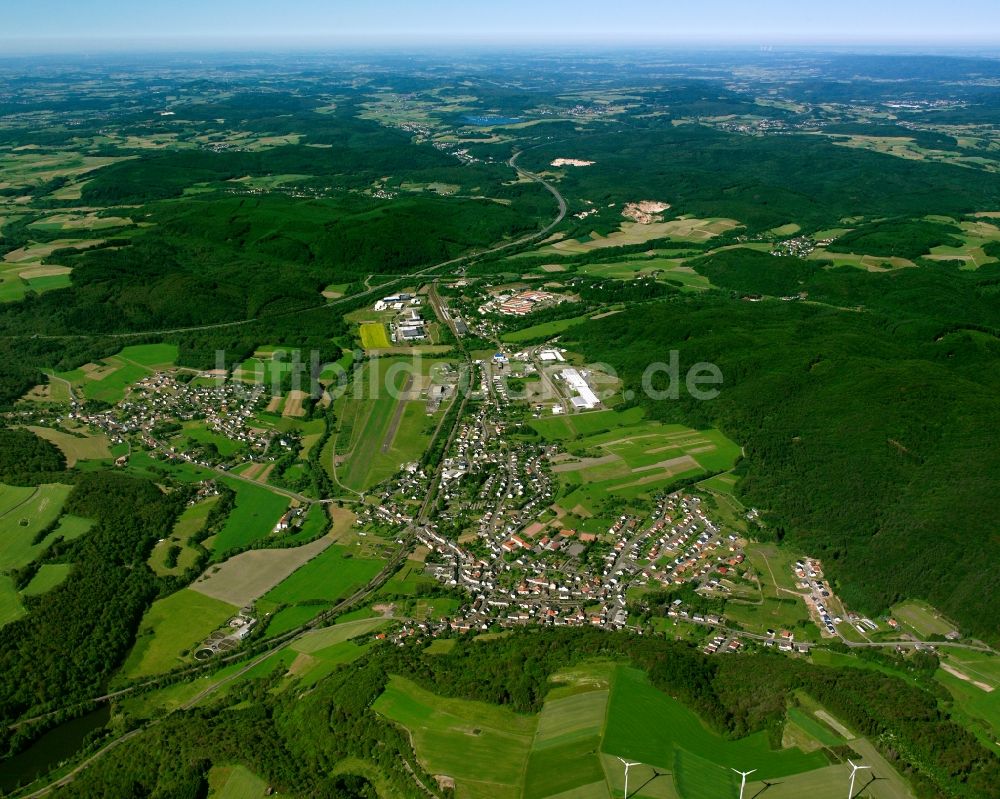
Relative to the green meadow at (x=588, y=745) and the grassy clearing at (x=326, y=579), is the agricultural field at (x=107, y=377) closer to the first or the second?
the grassy clearing at (x=326, y=579)

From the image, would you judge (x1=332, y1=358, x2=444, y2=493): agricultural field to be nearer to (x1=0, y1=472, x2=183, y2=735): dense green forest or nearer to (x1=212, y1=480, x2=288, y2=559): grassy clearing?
(x1=212, y1=480, x2=288, y2=559): grassy clearing

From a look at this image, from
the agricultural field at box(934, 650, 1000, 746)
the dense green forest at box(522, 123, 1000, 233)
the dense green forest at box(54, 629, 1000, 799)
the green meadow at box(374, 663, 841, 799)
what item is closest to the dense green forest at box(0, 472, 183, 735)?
the dense green forest at box(54, 629, 1000, 799)

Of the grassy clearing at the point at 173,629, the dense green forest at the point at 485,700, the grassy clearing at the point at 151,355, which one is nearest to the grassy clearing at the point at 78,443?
the grassy clearing at the point at 151,355

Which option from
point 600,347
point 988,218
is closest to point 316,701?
point 600,347

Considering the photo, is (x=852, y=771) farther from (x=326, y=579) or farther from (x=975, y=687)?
(x=326, y=579)

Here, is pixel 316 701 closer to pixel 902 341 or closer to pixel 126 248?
pixel 902 341

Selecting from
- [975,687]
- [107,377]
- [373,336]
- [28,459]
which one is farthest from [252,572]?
[373,336]

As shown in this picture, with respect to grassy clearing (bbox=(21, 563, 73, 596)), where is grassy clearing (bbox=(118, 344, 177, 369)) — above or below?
below
